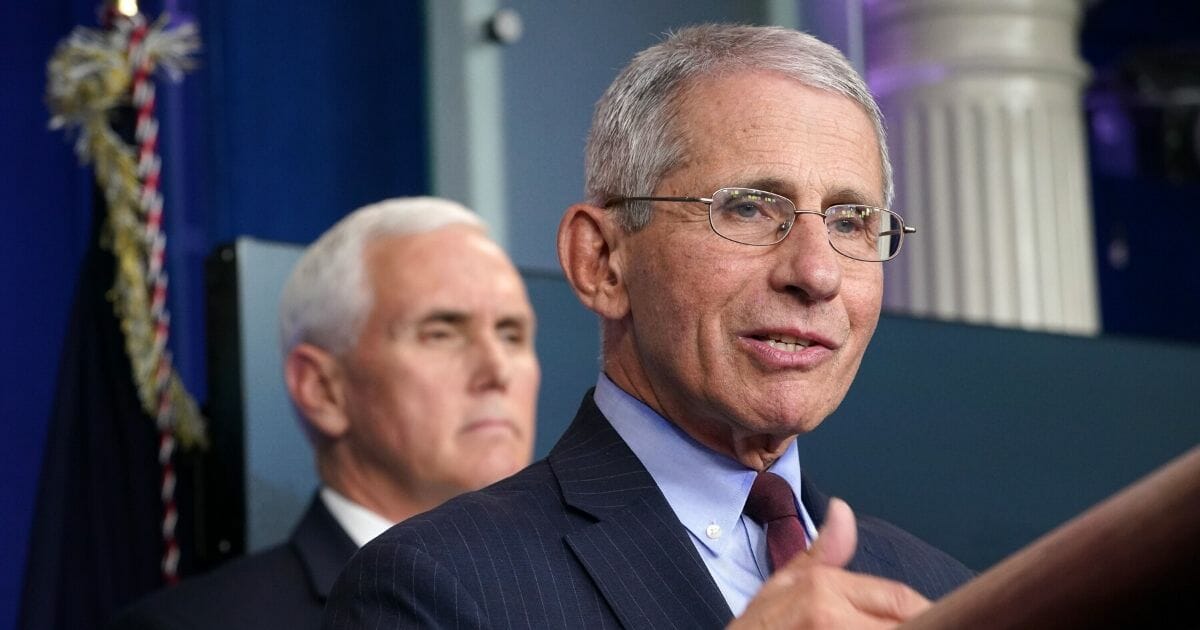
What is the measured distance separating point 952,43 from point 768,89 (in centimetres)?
262

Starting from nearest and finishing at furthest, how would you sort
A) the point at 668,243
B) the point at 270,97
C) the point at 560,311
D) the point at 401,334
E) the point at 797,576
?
the point at 797,576 < the point at 668,243 < the point at 401,334 < the point at 560,311 < the point at 270,97

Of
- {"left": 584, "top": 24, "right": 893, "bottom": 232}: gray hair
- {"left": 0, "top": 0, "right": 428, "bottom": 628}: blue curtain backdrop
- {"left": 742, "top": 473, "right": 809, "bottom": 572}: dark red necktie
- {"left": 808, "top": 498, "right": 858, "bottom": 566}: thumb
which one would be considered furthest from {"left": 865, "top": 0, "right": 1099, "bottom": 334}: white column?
{"left": 808, "top": 498, "right": 858, "bottom": 566}: thumb

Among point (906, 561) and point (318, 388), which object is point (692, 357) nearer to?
point (906, 561)

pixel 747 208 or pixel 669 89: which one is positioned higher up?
pixel 669 89

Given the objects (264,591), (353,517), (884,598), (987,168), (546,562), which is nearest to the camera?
(884,598)

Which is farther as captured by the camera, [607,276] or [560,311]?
[560,311]

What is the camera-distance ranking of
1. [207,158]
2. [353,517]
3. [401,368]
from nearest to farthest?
[353,517] → [401,368] → [207,158]

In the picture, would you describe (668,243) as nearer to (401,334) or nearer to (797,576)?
(797,576)

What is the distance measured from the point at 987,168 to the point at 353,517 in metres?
2.06

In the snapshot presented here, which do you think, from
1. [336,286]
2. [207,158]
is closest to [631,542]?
[336,286]

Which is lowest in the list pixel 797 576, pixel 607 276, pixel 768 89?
pixel 797 576

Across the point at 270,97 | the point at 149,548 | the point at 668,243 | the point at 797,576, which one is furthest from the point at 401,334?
the point at 797,576

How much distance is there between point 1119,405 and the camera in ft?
9.53

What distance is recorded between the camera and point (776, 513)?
1326 millimetres
